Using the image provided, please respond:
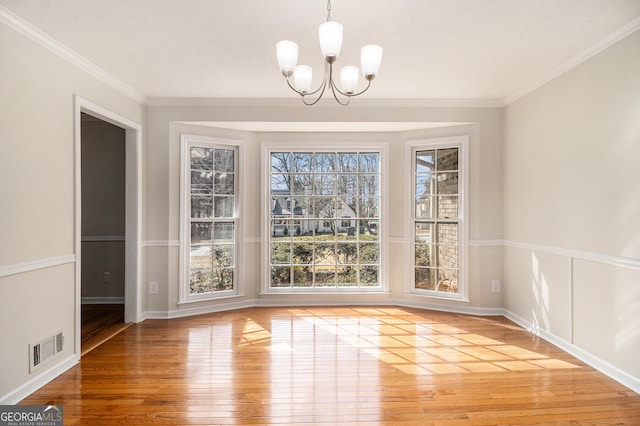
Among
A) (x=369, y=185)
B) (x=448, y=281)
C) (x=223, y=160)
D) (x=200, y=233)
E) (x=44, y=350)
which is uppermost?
(x=223, y=160)

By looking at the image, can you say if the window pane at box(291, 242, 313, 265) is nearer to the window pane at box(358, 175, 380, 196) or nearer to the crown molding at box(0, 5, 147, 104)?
the window pane at box(358, 175, 380, 196)

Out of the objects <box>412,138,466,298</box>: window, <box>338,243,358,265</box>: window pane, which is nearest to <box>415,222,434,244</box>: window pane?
<box>412,138,466,298</box>: window

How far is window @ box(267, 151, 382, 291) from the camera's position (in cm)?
483

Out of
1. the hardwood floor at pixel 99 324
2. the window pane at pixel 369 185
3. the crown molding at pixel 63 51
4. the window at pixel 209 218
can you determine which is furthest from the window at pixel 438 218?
the hardwood floor at pixel 99 324

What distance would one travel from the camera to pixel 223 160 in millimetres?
4625

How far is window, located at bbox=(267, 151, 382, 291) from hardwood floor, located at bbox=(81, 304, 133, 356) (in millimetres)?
1909

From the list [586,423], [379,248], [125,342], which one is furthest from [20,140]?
[586,423]

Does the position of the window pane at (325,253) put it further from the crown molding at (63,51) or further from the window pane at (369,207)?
the crown molding at (63,51)

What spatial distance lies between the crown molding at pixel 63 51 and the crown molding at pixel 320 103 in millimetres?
412

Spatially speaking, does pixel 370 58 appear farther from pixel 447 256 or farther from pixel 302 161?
pixel 447 256

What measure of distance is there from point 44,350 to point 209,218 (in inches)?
85.5

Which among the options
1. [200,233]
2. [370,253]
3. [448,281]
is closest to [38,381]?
[200,233]

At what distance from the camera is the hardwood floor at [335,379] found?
2277 millimetres

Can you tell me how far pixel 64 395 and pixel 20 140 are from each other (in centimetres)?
184
